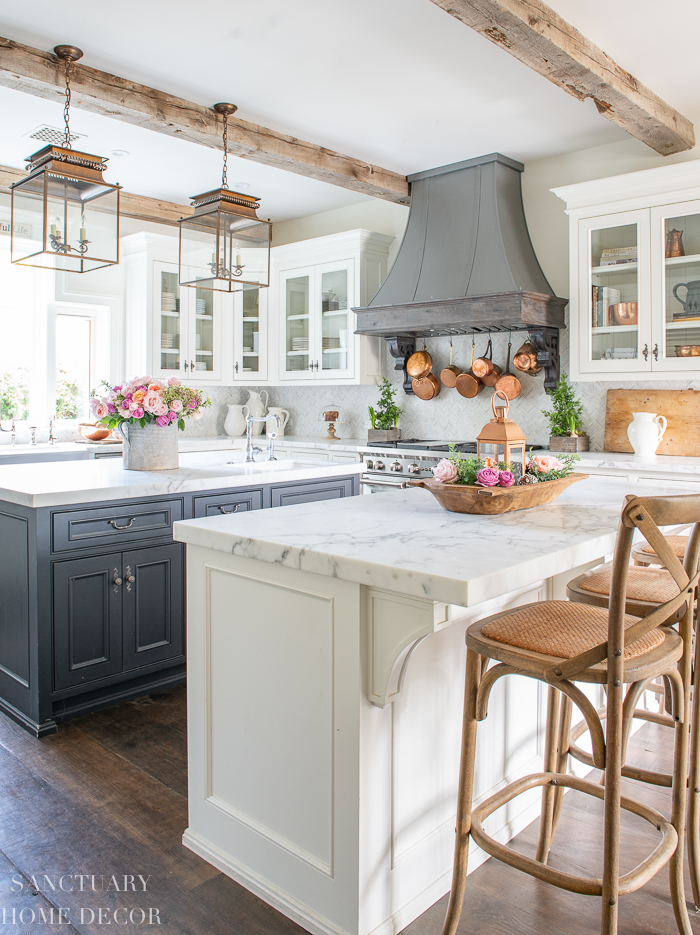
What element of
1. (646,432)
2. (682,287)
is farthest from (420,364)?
(682,287)

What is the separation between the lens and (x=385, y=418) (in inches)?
208

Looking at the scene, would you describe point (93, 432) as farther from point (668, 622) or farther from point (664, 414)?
point (668, 622)

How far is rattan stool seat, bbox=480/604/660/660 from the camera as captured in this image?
141 cm

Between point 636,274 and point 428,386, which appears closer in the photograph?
point 636,274

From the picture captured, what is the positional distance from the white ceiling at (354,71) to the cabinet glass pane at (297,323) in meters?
1.27

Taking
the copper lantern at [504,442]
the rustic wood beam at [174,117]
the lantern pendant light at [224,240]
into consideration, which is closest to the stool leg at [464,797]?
the copper lantern at [504,442]

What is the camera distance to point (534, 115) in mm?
3873

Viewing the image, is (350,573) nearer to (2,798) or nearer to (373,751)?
(373,751)

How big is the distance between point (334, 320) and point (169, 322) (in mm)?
1358

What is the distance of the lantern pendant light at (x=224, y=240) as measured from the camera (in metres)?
3.21

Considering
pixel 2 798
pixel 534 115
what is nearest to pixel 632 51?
pixel 534 115

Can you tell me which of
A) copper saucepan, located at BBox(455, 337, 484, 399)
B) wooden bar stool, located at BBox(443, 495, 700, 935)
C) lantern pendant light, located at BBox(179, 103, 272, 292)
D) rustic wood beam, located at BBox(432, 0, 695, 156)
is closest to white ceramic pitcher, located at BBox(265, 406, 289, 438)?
copper saucepan, located at BBox(455, 337, 484, 399)

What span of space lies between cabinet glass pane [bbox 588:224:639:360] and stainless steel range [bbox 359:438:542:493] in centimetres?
81

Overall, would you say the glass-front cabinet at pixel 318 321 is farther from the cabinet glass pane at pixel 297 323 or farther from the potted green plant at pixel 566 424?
the potted green plant at pixel 566 424
